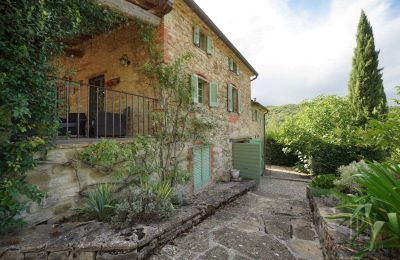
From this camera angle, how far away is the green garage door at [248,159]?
9234 millimetres

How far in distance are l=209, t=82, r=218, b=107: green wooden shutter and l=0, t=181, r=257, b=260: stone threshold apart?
480 centimetres

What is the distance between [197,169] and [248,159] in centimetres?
329

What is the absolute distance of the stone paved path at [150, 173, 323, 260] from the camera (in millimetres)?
3305

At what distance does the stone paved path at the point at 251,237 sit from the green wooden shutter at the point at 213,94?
3.56 meters

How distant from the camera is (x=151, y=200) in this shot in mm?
3789

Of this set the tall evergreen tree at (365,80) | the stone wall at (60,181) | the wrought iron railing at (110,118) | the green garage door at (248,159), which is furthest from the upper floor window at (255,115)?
the stone wall at (60,181)

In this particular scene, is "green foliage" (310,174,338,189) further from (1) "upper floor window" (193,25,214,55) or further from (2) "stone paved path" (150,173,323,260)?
(1) "upper floor window" (193,25,214,55)

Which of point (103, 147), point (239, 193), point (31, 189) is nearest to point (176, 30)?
point (103, 147)

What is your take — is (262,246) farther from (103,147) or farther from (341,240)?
(103,147)

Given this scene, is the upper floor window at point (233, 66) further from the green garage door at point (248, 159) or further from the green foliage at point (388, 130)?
the green foliage at point (388, 130)

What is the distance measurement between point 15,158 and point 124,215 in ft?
5.57

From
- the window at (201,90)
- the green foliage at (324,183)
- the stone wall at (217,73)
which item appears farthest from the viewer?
the window at (201,90)

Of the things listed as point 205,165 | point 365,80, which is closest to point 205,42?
point 205,165

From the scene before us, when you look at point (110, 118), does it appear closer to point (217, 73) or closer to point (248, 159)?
point (217, 73)
